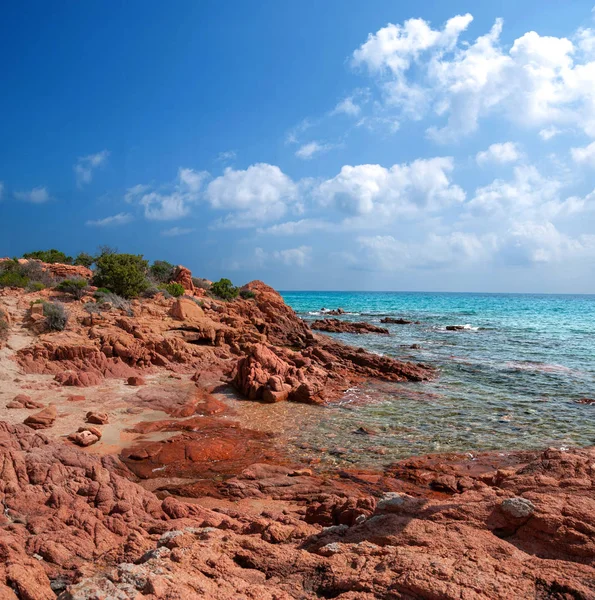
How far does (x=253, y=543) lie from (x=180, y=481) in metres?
4.25

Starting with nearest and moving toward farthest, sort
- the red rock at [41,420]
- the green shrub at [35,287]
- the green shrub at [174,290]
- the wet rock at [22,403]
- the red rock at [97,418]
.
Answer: the red rock at [41,420]
the red rock at [97,418]
the wet rock at [22,403]
the green shrub at [35,287]
the green shrub at [174,290]

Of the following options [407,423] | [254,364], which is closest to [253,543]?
[407,423]

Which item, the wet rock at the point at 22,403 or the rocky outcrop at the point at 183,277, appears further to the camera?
the rocky outcrop at the point at 183,277

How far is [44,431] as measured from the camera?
374 inches

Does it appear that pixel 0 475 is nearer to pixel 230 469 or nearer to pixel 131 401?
pixel 230 469

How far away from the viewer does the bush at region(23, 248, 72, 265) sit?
38062mm

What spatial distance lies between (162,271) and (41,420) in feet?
99.9

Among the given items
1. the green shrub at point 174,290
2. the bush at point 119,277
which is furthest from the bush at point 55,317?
the green shrub at point 174,290

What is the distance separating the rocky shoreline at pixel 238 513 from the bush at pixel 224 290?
26.3 meters

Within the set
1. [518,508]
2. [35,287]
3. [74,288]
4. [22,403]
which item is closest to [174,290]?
[74,288]

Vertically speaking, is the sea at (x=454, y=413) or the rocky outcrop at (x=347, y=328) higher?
the rocky outcrop at (x=347, y=328)

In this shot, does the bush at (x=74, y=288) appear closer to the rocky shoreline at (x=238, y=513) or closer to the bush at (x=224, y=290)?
the rocky shoreline at (x=238, y=513)

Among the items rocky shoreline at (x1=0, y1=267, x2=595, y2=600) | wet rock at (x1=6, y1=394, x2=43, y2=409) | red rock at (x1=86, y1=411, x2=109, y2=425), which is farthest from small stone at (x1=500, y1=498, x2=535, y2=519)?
wet rock at (x1=6, y1=394, x2=43, y2=409)

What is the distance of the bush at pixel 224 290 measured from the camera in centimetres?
3956
